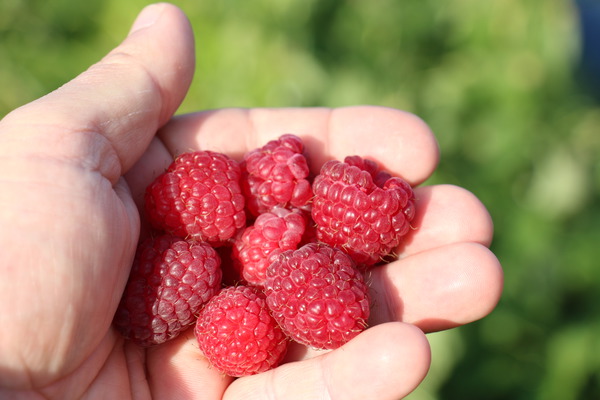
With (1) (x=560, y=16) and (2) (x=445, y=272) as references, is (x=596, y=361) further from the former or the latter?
(1) (x=560, y=16)

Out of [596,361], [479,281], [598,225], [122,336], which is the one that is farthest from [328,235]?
[598,225]

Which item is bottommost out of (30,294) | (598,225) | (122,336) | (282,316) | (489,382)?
(489,382)

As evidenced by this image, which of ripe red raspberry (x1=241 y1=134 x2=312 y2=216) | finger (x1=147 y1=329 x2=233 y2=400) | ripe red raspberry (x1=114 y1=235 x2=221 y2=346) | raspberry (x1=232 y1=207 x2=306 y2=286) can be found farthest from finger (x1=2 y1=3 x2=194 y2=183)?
finger (x1=147 y1=329 x2=233 y2=400)

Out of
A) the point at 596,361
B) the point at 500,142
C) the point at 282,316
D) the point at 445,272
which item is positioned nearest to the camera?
the point at 282,316

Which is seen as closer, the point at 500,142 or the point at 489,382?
the point at 489,382

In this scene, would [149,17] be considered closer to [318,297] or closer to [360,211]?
[360,211]

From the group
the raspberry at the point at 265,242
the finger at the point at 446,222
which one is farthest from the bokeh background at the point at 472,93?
the raspberry at the point at 265,242

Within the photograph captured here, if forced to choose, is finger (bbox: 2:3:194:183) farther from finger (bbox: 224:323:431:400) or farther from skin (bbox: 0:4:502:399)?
finger (bbox: 224:323:431:400)
